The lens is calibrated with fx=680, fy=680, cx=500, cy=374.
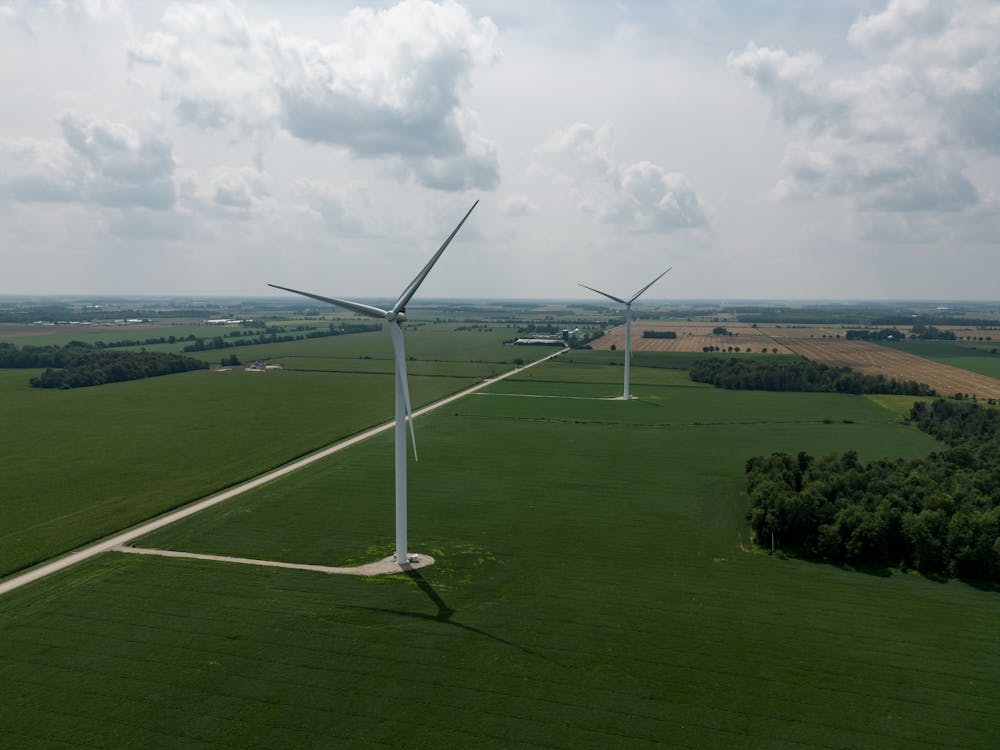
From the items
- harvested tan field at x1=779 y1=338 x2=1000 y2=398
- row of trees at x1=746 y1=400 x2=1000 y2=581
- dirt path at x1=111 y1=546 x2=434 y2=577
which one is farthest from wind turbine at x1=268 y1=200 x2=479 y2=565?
harvested tan field at x1=779 y1=338 x2=1000 y2=398

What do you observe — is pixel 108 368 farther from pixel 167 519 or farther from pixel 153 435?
pixel 167 519

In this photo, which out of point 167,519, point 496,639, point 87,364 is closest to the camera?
point 496,639

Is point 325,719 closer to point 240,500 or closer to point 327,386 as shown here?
point 240,500

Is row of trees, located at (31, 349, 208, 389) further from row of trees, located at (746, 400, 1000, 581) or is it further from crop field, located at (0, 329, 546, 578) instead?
row of trees, located at (746, 400, 1000, 581)

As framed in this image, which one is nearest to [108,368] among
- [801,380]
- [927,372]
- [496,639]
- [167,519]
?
[167,519]

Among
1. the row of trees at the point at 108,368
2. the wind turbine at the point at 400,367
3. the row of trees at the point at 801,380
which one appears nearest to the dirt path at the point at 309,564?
the wind turbine at the point at 400,367

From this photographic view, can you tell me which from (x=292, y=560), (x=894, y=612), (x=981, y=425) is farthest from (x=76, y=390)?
(x=981, y=425)

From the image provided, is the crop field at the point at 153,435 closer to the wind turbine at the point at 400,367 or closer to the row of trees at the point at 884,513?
the wind turbine at the point at 400,367
